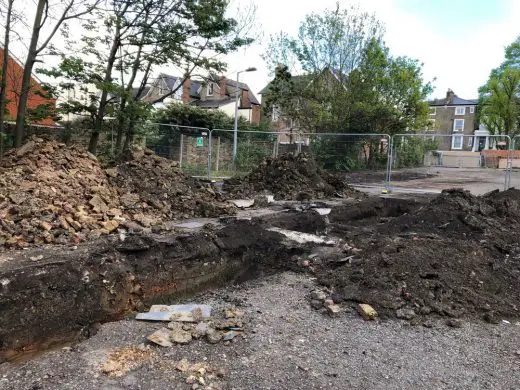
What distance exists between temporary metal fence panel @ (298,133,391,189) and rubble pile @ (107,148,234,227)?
8.19m

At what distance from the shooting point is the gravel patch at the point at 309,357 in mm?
3430

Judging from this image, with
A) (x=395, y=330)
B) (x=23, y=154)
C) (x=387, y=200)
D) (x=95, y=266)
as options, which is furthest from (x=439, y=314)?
(x=387, y=200)

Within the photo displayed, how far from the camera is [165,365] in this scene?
3629 mm

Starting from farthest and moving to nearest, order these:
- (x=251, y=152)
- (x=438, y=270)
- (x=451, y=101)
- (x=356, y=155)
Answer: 1. (x=451, y=101)
2. (x=251, y=152)
3. (x=356, y=155)
4. (x=438, y=270)

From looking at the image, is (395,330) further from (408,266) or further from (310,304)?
(408,266)

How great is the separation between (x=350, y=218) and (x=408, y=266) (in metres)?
4.70

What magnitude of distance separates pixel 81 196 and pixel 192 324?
2.97 meters

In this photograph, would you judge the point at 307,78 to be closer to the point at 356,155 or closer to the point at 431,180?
the point at 356,155

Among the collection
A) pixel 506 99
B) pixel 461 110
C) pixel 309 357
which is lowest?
pixel 309 357

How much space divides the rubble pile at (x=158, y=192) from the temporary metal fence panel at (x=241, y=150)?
715 cm

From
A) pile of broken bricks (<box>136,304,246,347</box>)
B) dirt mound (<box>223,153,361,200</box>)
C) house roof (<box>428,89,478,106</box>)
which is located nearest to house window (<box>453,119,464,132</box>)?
house roof (<box>428,89,478,106</box>)

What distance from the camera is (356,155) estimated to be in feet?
53.4

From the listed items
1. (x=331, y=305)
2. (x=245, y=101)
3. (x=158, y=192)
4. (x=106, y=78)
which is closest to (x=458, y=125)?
(x=245, y=101)

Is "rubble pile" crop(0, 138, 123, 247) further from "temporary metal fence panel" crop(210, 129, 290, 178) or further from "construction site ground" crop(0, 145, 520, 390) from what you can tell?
"temporary metal fence panel" crop(210, 129, 290, 178)
